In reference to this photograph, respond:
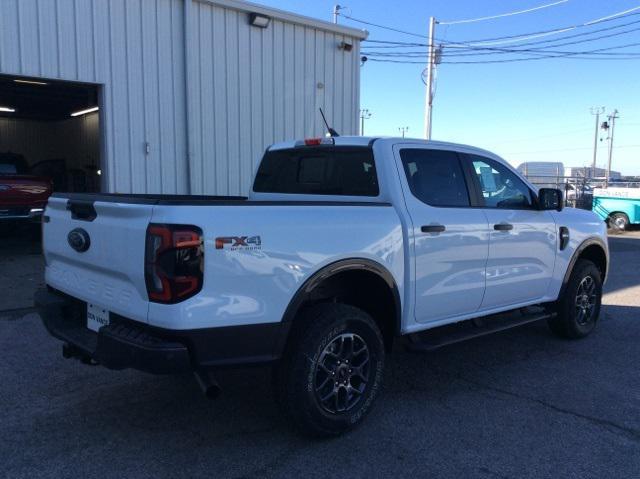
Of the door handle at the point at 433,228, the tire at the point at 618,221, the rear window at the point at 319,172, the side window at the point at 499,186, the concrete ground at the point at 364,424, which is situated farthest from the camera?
the tire at the point at 618,221

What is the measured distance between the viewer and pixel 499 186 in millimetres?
5055

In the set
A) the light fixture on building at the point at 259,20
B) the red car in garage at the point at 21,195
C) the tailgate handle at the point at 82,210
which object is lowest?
the red car in garage at the point at 21,195

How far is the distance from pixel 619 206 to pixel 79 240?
2048 cm

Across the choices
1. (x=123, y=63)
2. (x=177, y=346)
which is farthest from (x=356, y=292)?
(x=123, y=63)

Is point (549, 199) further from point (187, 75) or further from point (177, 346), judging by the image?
point (187, 75)

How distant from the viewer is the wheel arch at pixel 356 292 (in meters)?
3.33

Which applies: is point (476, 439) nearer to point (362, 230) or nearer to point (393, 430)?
point (393, 430)

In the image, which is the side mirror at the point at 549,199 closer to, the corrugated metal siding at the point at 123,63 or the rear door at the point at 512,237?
the rear door at the point at 512,237

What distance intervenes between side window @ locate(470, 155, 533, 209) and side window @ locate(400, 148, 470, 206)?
28cm

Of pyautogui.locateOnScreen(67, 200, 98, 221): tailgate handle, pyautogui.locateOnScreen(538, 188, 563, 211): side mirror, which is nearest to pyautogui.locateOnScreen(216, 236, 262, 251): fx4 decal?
pyautogui.locateOnScreen(67, 200, 98, 221): tailgate handle

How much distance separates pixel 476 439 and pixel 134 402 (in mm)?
2419

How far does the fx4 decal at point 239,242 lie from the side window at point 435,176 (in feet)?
5.06

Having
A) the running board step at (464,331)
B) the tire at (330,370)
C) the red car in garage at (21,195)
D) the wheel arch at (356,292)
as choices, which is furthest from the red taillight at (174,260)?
the red car in garage at (21,195)

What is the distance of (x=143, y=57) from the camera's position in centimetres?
961
